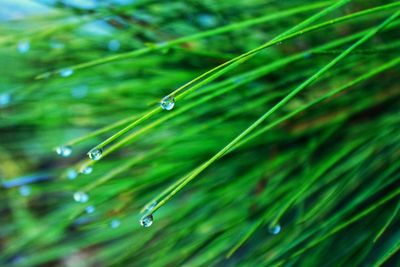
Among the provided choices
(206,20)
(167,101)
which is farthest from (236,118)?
(167,101)

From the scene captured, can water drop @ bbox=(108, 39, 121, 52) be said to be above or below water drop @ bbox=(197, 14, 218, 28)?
above

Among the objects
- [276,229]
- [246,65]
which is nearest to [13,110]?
[246,65]

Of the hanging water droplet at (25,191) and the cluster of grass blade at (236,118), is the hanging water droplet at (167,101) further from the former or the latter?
the hanging water droplet at (25,191)

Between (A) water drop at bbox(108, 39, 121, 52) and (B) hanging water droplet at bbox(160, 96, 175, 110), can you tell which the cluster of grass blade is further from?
(B) hanging water droplet at bbox(160, 96, 175, 110)

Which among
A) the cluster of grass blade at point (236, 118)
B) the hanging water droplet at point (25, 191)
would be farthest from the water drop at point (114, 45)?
the hanging water droplet at point (25, 191)

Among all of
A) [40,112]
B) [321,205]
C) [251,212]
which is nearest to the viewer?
[321,205]

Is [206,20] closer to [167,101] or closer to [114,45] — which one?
[114,45]

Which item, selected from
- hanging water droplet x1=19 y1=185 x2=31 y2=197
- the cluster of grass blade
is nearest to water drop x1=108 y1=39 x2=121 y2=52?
the cluster of grass blade

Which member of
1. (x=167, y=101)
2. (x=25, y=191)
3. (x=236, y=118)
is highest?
(x=25, y=191)

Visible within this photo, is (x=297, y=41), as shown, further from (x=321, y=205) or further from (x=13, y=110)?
(x=13, y=110)
